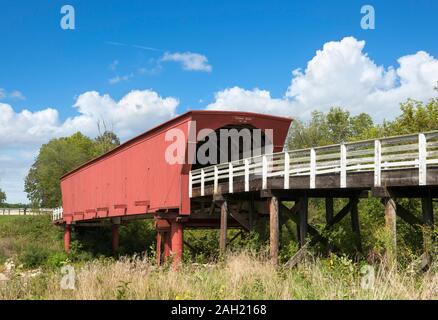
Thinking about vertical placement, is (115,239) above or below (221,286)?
below

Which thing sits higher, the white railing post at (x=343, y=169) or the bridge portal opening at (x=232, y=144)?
the bridge portal opening at (x=232, y=144)

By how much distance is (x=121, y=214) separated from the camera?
88.2 ft

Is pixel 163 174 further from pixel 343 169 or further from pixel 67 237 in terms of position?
pixel 67 237

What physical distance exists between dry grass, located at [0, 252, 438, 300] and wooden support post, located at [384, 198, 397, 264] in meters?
0.77

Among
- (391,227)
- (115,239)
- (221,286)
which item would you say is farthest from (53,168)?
(221,286)

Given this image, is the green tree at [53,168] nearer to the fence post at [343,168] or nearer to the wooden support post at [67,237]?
the wooden support post at [67,237]

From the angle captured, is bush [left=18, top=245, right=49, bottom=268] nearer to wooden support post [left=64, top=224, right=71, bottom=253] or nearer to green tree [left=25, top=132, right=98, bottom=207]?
wooden support post [left=64, top=224, right=71, bottom=253]

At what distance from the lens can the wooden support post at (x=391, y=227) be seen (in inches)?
421

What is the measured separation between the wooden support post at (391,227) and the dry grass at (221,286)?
0.77 metres

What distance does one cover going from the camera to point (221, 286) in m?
8.81

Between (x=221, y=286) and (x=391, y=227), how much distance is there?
462 centimetres

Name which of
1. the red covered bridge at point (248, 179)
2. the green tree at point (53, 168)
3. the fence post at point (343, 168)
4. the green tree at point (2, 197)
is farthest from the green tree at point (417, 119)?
the green tree at point (2, 197)
